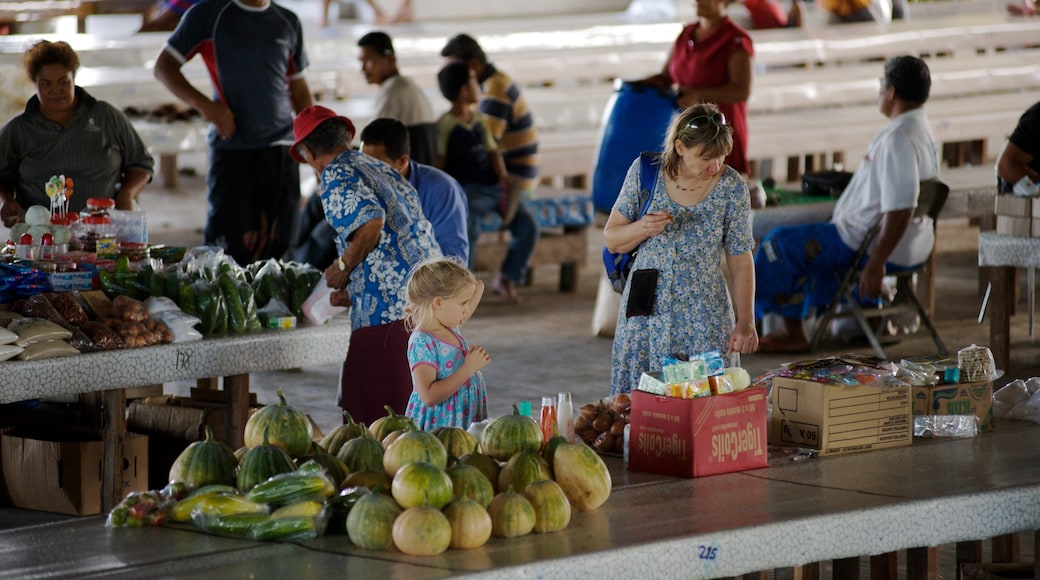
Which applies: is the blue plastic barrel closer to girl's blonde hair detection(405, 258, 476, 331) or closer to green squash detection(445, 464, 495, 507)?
girl's blonde hair detection(405, 258, 476, 331)

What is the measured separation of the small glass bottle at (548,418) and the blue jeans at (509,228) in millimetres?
5144

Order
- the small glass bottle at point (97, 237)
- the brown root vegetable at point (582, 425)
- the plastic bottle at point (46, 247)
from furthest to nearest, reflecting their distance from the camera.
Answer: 1. the small glass bottle at point (97, 237)
2. the plastic bottle at point (46, 247)
3. the brown root vegetable at point (582, 425)

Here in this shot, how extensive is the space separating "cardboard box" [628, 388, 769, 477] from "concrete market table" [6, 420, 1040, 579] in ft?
0.13

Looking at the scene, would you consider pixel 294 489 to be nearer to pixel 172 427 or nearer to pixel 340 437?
pixel 340 437

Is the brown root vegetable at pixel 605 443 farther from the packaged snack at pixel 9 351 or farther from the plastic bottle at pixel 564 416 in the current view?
the packaged snack at pixel 9 351

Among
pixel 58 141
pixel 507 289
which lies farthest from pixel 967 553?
pixel 507 289

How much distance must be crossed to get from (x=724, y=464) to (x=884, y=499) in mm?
390

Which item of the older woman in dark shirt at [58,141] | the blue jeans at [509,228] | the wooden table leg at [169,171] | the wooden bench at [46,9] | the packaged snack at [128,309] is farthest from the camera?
the wooden table leg at [169,171]

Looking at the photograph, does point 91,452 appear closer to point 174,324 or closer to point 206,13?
point 174,324

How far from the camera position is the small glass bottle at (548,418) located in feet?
12.0

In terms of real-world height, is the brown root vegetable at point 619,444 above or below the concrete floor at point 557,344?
above

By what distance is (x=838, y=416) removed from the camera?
380cm

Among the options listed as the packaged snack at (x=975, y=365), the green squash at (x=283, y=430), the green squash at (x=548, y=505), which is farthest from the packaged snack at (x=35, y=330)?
the packaged snack at (x=975, y=365)

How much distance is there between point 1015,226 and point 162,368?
378cm
